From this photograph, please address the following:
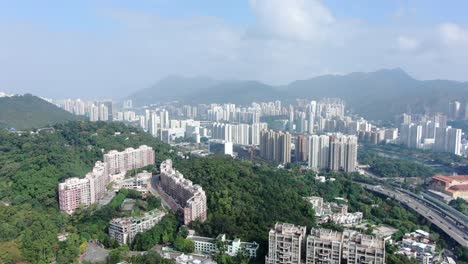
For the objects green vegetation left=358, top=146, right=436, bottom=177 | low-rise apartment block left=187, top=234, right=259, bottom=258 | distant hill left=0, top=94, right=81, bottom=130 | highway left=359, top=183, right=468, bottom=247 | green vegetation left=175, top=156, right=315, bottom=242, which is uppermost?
distant hill left=0, top=94, right=81, bottom=130

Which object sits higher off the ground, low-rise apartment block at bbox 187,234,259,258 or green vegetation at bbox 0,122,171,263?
green vegetation at bbox 0,122,171,263

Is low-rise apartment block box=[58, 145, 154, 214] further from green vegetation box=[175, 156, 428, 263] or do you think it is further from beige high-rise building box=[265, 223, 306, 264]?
beige high-rise building box=[265, 223, 306, 264]

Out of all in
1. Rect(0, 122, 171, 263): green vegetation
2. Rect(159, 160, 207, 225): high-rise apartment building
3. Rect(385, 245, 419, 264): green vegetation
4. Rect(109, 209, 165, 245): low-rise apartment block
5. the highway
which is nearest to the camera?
Rect(385, 245, 419, 264): green vegetation

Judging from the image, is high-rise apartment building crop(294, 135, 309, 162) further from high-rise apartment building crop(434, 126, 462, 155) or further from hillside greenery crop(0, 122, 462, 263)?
high-rise apartment building crop(434, 126, 462, 155)

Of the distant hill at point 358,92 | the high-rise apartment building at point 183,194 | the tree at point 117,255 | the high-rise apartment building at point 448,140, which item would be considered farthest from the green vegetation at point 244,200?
the distant hill at point 358,92

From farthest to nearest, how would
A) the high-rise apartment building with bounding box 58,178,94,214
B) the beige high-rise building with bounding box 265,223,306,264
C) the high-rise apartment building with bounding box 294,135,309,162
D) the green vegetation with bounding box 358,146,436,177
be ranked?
the high-rise apartment building with bounding box 294,135,309,162
the green vegetation with bounding box 358,146,436,177
the high-rise apartment building with bounding box 58,178,94,214
the beige high-rise building with bounding box 265,223,306,264

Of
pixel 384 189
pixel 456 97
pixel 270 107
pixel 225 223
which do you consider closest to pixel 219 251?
pixel 225 223

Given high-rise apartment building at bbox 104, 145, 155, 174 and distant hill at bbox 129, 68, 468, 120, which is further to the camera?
distant hill at bbox 129, 68, 468, 120

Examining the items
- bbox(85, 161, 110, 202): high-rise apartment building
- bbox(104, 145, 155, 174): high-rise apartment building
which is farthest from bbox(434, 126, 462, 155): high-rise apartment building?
bbox(85, 161, 110, 202): high-rise apartment building
